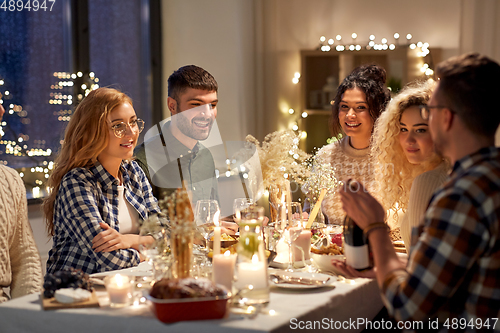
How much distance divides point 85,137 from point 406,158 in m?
1.55

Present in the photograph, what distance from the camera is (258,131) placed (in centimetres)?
544

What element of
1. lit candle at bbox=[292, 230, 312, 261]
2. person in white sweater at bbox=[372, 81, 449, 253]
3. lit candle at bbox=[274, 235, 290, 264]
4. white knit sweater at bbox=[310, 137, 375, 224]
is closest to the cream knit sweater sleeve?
person in white sweater at bbox=[372, 81, 449, 253]

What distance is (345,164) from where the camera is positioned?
3230 mm

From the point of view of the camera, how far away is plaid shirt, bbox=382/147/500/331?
1174 millimetres

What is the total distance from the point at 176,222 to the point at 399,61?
3.80m

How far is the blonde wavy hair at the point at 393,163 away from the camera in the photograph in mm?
2449

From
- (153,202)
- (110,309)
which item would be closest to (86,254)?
(153,202)

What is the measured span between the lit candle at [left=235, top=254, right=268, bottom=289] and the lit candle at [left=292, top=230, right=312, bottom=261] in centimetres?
48

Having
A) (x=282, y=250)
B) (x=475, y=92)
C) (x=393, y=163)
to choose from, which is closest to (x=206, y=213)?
(x=282, y=250)

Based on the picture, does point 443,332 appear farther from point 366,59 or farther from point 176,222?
point 366,59

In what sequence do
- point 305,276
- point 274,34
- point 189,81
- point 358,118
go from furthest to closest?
point 274,34 < point 358,118 < point 189,81 < point 305,276

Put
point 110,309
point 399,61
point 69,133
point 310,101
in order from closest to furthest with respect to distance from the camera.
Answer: point 110,309 < point 69,133 < point 399,61 < point 310,101

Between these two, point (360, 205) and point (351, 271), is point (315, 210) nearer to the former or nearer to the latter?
point (351, 271)

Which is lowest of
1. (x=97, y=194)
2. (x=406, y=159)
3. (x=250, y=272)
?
(x=250, y=272)
